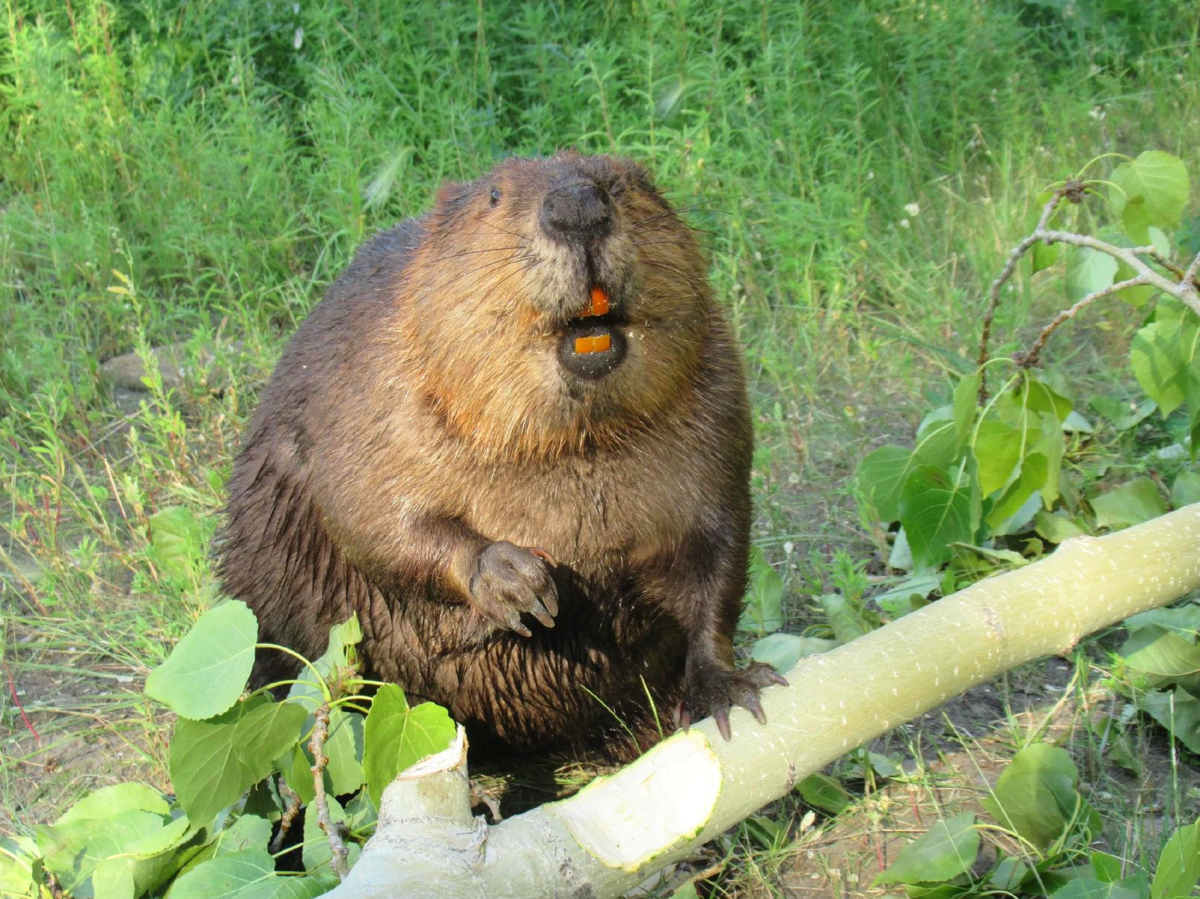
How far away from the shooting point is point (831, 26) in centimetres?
507

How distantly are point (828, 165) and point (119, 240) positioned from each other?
7.65 ft

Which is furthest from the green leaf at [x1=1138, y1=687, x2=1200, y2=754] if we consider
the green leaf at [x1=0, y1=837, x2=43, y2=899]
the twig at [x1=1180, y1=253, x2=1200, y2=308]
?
the green leaf at [x1=0, y1=837, x2=43, y2=899]

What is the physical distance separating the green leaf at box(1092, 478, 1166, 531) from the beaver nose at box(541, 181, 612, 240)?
1.43 m

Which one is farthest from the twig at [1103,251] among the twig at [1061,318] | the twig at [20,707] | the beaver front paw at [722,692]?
the twig at [20,707]

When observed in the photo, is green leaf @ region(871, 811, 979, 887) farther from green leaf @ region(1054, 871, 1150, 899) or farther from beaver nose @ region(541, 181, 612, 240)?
beaver nose @ region(541, 181, 612, 240)

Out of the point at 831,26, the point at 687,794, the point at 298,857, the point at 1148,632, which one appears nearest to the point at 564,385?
the point at 687,794

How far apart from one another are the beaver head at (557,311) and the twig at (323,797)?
501 millimetres

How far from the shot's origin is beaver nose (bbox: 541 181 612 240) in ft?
6.48

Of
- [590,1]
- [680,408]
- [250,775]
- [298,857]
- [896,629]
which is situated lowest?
[298,857]

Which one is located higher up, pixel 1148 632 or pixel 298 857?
pixel 1148 632

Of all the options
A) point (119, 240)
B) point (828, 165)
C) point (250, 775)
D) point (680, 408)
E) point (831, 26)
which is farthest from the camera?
point (831, 26)

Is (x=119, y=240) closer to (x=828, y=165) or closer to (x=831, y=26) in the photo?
(x=828, y=165)

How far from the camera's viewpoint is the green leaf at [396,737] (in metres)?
1.89

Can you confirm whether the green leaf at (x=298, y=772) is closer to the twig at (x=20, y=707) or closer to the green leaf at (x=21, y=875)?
the green leaf at (x=21, y=875)
